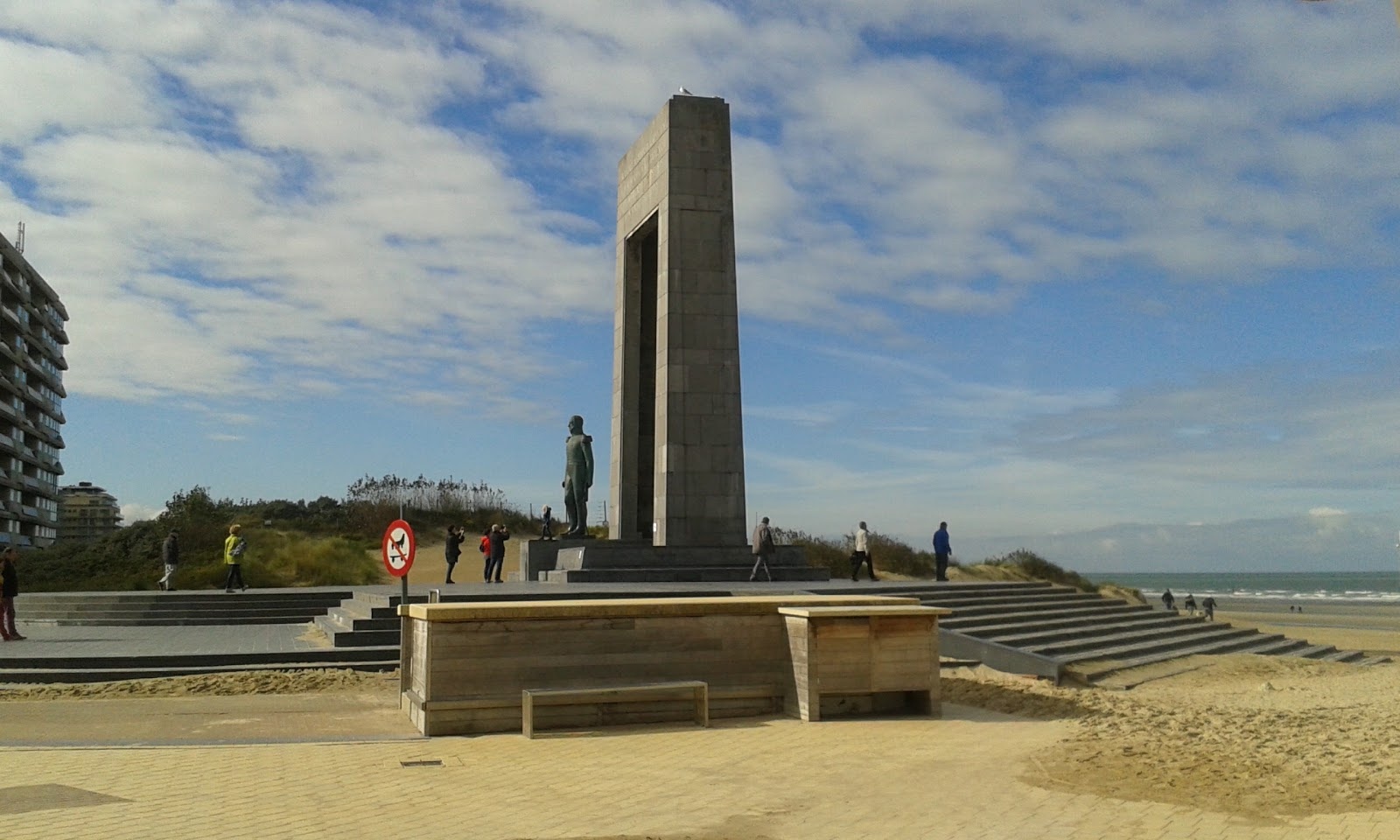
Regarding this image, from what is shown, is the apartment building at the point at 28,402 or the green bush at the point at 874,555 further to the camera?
the apartment building at the point at 28,402

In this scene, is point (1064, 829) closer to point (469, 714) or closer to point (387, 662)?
point (469, 714)

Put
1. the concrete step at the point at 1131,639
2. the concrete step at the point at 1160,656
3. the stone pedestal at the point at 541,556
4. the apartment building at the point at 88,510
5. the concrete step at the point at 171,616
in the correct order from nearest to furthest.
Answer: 1. the concrete step at the point at 1160,656
2. the concrete step at the point at 1131,639
3. the concrete step at the point at 171,616
4. the stone pedestal at the point at 541,556
5. the apartment building at the point at 88,510

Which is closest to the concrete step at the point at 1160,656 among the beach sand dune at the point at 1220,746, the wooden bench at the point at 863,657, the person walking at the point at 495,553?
the beach sand dune at the point at 1220,746

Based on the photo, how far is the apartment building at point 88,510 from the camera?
284ft

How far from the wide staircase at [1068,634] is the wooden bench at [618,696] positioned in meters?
5.87

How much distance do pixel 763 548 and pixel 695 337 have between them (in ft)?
16.1

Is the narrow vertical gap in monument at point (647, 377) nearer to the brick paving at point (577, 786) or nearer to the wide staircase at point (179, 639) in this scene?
the wide staircase at point (179, 639)

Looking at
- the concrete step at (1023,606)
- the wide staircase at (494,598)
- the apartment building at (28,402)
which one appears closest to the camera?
the wide staircase at (494,598)

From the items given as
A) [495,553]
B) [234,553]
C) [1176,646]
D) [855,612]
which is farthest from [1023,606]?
[234,553]

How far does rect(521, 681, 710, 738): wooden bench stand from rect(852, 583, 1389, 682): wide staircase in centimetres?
587

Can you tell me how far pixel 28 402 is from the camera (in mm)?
69375

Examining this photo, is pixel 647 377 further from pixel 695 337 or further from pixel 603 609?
pixel 603 609

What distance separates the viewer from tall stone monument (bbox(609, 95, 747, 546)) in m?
23.2

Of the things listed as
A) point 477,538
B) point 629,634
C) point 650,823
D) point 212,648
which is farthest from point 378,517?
point 650,823
